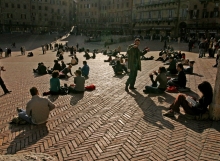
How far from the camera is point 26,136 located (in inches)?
189

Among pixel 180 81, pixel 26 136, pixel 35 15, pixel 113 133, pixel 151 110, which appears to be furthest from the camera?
pixel 35 15

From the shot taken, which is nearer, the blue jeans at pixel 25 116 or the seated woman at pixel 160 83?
the blue jeans at pixel 25 116

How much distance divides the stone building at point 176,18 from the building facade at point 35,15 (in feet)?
107

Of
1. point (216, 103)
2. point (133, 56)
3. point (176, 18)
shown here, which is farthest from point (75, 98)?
point (176, 18)

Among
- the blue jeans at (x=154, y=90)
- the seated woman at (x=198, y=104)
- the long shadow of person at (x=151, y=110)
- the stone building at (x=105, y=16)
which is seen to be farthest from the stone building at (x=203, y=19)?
the seated woman at (x=198, y=104)

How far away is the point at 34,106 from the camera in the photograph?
5301 millimetres

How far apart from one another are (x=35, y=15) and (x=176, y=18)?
49.1 metres

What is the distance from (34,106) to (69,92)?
318cm

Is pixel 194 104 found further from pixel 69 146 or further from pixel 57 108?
pixel 57 108

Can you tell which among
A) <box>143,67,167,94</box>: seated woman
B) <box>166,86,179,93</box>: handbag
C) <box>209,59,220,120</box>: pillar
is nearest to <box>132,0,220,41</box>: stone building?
<box>166,86,179,93</box>: handbag

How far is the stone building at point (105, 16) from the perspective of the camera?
58.8m

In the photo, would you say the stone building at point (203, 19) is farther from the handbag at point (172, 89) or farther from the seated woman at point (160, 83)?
the seated woman at point (160, 83)

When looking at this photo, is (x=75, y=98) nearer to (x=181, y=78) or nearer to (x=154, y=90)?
(x=154, y=90)

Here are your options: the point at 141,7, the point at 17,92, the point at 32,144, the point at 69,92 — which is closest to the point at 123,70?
the point at 69,92
